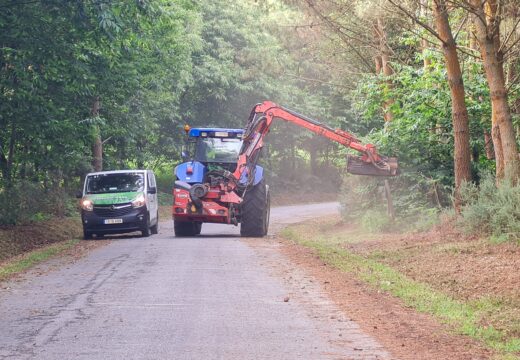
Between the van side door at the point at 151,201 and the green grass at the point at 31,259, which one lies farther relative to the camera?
the van side door at the point at 151,201

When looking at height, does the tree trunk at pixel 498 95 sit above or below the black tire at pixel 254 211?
above

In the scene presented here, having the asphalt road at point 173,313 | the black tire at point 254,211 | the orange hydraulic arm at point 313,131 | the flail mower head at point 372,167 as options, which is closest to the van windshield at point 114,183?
the black tire at point 254,211

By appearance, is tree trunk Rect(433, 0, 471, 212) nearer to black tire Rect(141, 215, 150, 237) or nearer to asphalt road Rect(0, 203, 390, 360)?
asphalt road Rect(0, 203, 390, 360)

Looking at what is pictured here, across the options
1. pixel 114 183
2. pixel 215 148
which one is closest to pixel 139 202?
pixel 114 183

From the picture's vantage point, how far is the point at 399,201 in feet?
85.3

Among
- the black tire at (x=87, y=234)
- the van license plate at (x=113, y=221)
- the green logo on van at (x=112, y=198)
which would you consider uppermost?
the green logo on van at (x=112, y=198)

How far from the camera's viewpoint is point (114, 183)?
26.9m

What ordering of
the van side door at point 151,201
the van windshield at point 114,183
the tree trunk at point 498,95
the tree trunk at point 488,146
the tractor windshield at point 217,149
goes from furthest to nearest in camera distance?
the van side door at point 151,201 < the van windshield at point 114,183 < the tractor windshield at point 217,149 < the tree trunk at point 488,146 < the tree trunk at point 498,95

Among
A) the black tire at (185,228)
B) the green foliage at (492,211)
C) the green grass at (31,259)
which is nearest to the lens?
the green grass at (31,259)

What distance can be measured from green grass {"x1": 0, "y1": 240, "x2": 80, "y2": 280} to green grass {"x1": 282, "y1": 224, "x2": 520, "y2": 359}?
20.4 ft

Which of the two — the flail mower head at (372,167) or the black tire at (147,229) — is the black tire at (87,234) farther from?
the flail mower head at (372,167)

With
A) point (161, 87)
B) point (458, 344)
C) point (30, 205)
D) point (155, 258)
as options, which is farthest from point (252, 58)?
point (458, 344)

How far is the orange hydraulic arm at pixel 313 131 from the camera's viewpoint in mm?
24562

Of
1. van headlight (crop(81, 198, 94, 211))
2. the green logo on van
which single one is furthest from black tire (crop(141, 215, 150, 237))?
van headlight (crop(81, 198, 94, 211))
